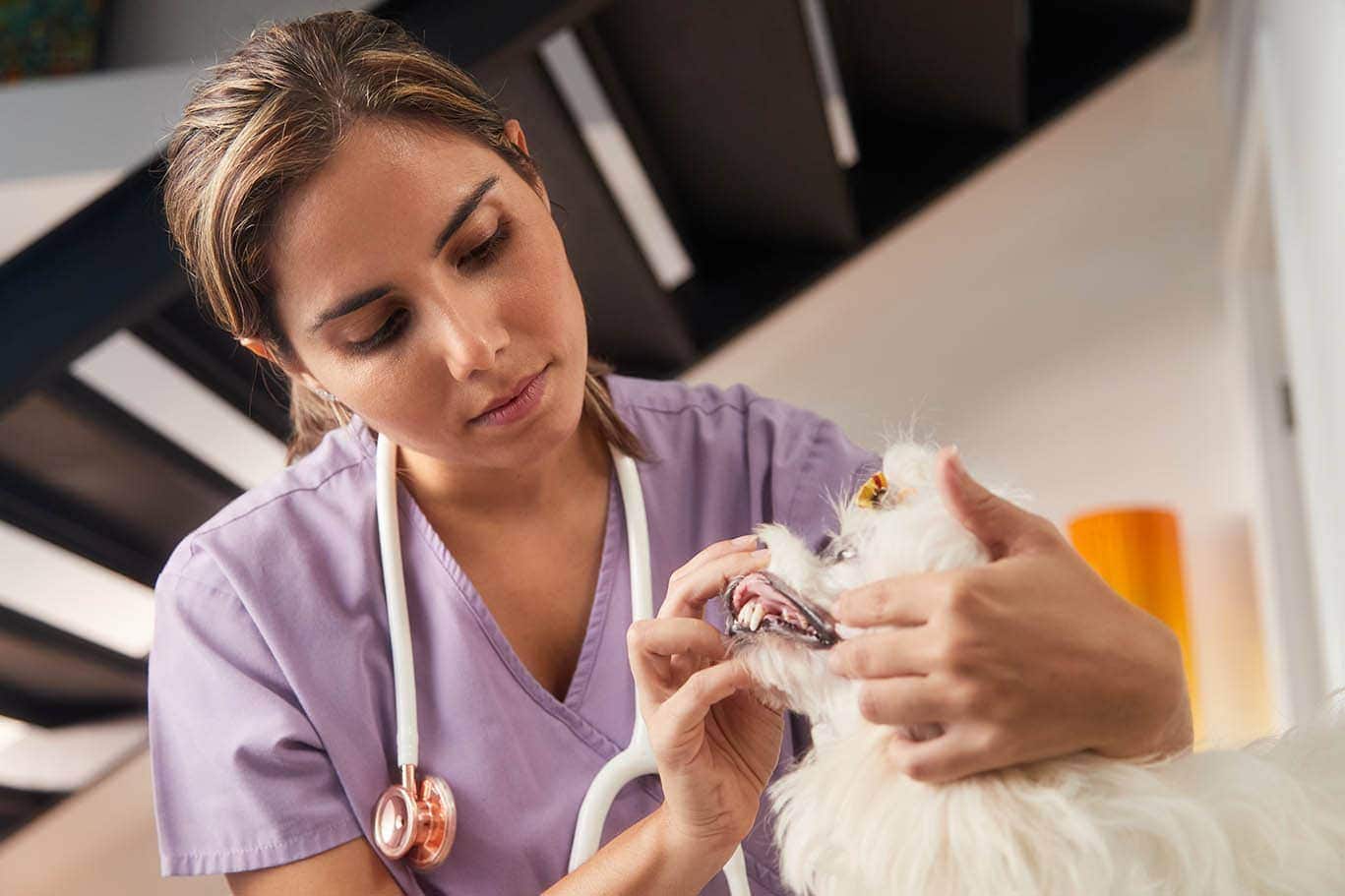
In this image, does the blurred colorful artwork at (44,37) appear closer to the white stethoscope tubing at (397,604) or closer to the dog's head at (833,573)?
the white stethoscope tubing at (397,604)

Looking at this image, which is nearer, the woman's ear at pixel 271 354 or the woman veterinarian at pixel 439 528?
the woman veterinarian at pixel 439 528

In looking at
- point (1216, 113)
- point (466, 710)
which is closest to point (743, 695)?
point (466, 710)

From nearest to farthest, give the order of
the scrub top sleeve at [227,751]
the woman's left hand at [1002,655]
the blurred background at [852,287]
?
the woman's left hand at [1002,655]
the scrub top sleeve at [227,751]
the blurred background at [852,287]

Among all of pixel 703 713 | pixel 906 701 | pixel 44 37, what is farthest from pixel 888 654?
pixel 44 37

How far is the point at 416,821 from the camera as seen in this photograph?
972 mm

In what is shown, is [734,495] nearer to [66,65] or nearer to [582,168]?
[582,168]

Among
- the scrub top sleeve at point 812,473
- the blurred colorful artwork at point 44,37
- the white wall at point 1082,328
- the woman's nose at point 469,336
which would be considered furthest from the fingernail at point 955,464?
the blurred colorful artwork at point 44,37

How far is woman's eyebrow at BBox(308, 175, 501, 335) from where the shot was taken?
890 millimetres

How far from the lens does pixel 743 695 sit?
82 cm

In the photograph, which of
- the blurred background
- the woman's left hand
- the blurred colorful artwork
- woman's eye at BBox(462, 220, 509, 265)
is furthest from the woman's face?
the blurred colorful artwork

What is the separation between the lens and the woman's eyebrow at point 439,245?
89 centimetres

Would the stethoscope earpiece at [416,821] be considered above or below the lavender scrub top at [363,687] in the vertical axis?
below

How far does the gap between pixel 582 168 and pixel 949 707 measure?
4.82 feet

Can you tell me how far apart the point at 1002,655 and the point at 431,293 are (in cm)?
48
